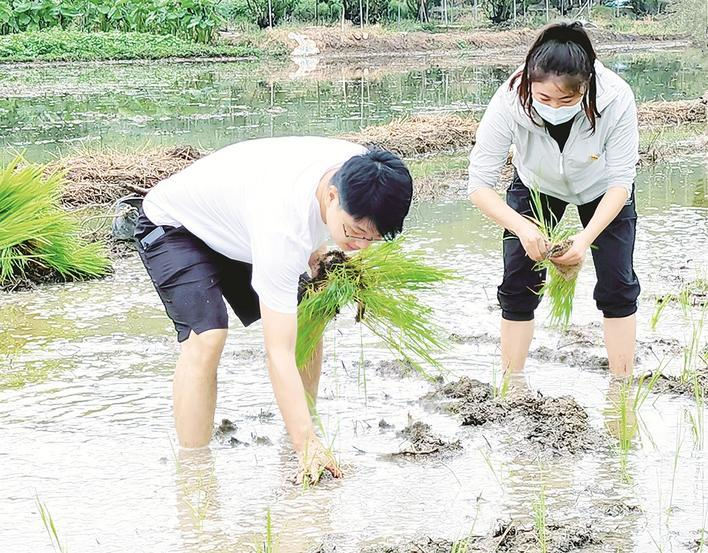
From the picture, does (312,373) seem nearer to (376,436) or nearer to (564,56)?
(376,436)

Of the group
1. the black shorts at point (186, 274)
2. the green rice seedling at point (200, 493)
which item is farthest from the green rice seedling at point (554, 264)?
the green rice seedling at point (200, 493)

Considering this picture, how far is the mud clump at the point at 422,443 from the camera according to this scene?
3178 mm

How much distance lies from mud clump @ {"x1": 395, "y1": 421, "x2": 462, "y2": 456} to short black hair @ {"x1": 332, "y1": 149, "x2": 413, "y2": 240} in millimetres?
1001

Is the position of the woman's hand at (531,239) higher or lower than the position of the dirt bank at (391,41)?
higher

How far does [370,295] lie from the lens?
3148mm

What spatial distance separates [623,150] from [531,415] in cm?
90

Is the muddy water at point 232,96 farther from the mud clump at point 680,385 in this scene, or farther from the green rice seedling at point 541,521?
the green rice seedling at point 541,521

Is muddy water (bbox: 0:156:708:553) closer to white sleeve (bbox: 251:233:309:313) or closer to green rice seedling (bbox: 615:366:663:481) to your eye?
green rice seedling (bbox: 615:366:663:481)

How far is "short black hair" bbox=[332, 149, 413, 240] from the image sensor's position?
2.36 metres

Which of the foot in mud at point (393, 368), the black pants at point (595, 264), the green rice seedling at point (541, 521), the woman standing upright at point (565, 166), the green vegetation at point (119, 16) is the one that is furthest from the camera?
the green vegetation at point (119, 16)

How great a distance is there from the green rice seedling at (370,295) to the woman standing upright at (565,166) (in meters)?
0.40

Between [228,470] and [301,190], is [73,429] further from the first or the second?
[301,190]

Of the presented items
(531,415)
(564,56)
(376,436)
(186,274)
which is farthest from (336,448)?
(564,56)

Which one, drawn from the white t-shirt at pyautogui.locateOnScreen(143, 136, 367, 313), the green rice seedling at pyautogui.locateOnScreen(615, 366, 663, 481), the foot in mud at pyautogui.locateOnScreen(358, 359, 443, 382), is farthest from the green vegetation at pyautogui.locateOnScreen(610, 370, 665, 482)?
the white t-shirt at pyautogui.locateOnScreen(143, 136, 367, 313)
